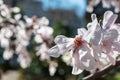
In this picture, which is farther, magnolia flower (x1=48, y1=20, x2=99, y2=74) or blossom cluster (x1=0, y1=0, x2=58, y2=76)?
blossom cluster (x1=0, y1=0, x2=58, y2=76)

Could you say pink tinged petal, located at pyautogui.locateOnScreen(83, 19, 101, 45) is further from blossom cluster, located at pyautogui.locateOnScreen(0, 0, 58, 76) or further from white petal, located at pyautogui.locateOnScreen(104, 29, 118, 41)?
blossom cluster, located at pyautogui.locateOnScreen(0, 0, 58, 76)

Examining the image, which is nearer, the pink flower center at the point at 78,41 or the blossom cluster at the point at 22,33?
the pink flower center at the point at 78,41

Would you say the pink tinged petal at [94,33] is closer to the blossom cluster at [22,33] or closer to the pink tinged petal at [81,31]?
the pink tinged petal at [81,31]

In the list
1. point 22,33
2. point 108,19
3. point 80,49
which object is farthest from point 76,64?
point 22,33

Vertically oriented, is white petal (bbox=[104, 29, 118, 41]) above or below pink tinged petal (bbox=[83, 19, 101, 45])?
below

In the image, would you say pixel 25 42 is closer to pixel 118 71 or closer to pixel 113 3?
pixel 113 3

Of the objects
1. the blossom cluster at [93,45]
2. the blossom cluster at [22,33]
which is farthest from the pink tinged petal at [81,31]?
the blossom cluster at [22,33]

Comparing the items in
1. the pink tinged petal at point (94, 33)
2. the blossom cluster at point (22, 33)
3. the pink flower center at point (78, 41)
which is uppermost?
the pink tinged petal at point (94, 33)

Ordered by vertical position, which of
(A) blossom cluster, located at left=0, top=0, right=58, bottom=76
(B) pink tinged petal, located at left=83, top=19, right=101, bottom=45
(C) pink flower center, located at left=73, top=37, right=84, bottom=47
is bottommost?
Answer: (A) blossom cluster, located at left=0, top=0, right=58, bottom=76

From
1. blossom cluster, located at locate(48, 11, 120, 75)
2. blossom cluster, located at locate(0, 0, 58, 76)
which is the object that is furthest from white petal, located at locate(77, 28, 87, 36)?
blossom cluster, located at locate(0, 0, 58, 76)
